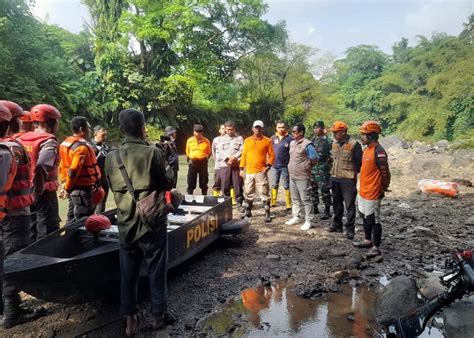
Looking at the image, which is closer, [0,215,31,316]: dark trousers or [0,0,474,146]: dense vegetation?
[0,215,31,316]: dark trousers

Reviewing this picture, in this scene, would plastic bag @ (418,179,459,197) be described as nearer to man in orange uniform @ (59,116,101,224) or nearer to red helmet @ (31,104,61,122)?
man in orange uniform @ (59,116,101,224)

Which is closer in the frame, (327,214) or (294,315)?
(294,315)

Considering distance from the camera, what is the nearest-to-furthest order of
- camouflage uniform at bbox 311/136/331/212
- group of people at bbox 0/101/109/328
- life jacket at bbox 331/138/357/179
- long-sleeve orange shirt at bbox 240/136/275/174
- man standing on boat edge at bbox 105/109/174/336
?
group of people at bbox 0/101/109/328 < man standing on boat edge at bbox 105/109/174/336 < life jacket at bbox 331/138/357/179 < long-sleeve orange shirt at bbox 240/136/275/174 < camouflage uniform at bbox 311/136/331/212

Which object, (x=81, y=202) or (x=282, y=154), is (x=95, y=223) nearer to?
(x=81, y=202)

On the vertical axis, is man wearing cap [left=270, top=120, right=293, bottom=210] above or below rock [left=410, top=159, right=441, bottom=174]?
above

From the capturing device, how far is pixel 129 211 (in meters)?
3.35

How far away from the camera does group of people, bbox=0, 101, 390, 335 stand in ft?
10.9

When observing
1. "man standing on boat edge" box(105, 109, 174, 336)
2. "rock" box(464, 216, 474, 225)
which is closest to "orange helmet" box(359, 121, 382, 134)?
"man standing on boat edge" box(105, 109, 174, 336)

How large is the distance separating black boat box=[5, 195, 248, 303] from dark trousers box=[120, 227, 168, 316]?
0.90 feet

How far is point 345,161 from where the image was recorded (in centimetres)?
596

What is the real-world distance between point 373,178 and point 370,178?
40 mm

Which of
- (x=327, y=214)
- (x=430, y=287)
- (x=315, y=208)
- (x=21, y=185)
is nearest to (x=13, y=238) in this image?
(x=21, y=185)

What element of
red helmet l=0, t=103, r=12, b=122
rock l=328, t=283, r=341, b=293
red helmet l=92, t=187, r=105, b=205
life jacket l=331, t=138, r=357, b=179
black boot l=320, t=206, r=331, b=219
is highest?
red helmet l=0, t=103, r=12, b=122

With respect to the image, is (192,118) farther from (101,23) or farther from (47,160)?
(47,160)
